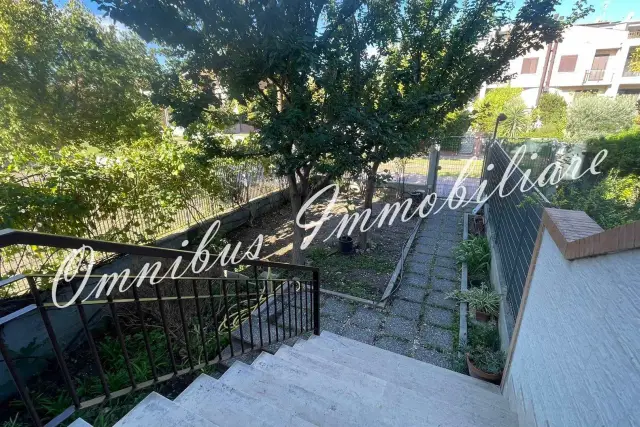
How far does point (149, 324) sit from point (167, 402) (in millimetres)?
2690

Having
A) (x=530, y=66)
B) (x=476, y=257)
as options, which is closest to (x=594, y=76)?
(x=530, y=66)

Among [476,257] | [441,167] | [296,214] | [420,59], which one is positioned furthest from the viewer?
[441,167]

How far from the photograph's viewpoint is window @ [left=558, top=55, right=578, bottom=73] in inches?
844

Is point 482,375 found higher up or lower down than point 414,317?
higher up

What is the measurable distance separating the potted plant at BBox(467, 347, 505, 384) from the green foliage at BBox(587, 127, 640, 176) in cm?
547

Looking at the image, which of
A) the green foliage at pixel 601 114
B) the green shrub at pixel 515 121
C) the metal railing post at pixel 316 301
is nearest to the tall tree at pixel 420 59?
the metal railing post at pixel 316 301

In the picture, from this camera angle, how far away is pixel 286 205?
8.98 metres

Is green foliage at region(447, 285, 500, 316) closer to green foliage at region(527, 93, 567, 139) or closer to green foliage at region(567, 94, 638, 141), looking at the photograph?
green foliage at region(567, 94, 638, 141)

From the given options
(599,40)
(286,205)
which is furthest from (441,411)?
(599,40)

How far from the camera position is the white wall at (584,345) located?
0.96 m

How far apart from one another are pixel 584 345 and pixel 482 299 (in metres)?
3.04

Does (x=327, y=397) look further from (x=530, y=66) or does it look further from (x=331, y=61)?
(x=530, y=66)

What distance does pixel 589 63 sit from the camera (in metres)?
21.0

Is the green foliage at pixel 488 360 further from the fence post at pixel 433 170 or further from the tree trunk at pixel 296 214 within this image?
the fence post at pixel 433 170
